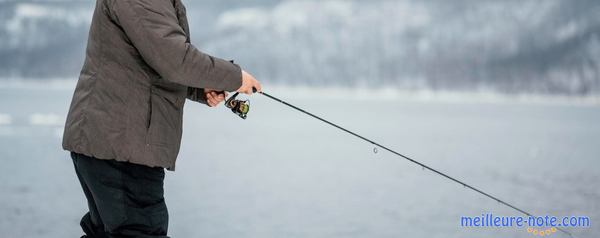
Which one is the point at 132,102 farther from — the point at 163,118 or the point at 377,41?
the point at 377,41

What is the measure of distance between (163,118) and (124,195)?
0.22m

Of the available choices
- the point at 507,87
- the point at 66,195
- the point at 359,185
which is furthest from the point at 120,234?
the point at 507,87

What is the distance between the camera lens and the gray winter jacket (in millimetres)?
1729

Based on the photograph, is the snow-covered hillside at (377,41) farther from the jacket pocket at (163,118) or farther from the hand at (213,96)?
the jacket pocket at (163,118)

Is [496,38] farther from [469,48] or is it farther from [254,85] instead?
[254,85]

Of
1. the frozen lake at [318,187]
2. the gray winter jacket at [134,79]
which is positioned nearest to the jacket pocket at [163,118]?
the gray winter jacket at [134,79]

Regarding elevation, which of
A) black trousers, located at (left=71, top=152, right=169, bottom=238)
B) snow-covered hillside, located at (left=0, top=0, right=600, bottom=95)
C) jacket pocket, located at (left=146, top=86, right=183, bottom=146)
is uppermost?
snow-covered hillside, located at (left=0, top=0, right=600, bottom=95)

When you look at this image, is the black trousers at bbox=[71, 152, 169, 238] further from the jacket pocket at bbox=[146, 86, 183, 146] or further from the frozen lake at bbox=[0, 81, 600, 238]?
the frozen lake at bbox=[0, 81, 600, 238]

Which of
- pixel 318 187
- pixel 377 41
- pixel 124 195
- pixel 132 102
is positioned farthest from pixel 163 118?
pixel 377 41

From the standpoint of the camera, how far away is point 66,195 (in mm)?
4297

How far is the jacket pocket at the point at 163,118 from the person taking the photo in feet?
5.97

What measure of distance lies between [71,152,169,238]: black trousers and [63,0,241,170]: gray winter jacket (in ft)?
0.15

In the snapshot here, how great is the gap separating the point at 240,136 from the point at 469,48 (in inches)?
3505

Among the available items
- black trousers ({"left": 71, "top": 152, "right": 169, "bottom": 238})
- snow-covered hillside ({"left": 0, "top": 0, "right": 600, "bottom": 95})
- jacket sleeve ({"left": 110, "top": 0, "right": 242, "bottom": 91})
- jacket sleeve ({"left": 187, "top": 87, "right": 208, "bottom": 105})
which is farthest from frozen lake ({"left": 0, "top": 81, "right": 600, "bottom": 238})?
snow-covered hillside ({"left": 0, "top": 0, "right": 600, "bottom": 95})
